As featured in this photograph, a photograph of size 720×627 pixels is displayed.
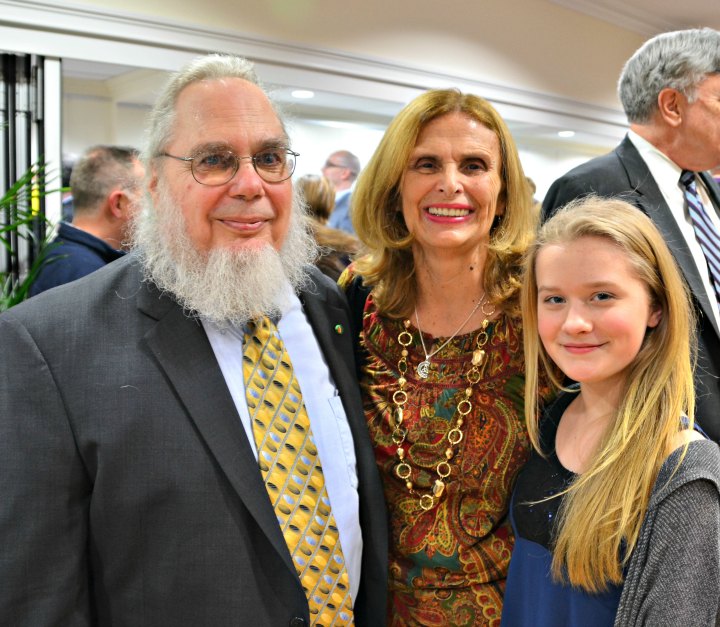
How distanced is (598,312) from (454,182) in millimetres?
566

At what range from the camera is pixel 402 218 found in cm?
212

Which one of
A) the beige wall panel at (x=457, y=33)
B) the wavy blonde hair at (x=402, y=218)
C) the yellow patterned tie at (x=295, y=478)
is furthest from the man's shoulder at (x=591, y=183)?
the beige wall panel at (x=457, y=33)

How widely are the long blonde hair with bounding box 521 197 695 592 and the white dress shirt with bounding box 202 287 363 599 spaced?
44 centimetres

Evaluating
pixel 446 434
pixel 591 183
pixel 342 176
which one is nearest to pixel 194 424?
pixel 446 434

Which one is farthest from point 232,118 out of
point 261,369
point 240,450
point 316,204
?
point 316,204

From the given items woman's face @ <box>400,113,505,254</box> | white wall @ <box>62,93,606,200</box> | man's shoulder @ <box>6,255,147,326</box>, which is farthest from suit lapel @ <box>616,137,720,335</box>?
man's shoulder @ <box>6,255,147,326</box>

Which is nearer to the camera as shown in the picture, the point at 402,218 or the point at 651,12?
the point at 402,218

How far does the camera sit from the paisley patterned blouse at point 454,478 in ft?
5.78

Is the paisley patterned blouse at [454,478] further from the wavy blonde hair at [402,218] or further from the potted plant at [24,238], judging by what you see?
the potted plant at [24,238]

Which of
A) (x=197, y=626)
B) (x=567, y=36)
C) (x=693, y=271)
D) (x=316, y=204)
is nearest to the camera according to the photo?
(x=197, y=626)

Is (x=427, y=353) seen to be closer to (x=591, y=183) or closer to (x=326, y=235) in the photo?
(x=591, y=183)

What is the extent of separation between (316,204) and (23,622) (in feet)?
10.1

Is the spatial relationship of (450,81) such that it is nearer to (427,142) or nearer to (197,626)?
(427,142)

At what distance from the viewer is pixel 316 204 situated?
4160 millimetres
